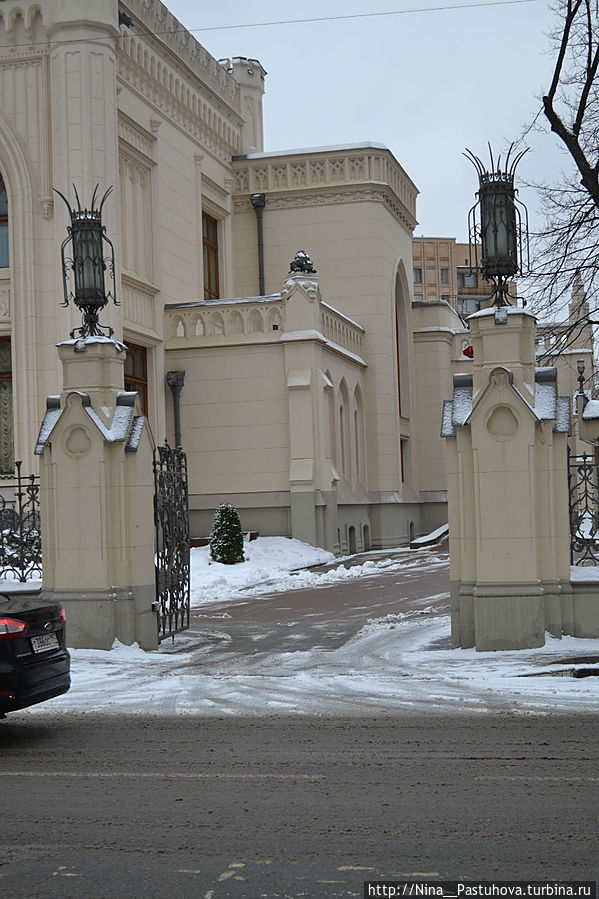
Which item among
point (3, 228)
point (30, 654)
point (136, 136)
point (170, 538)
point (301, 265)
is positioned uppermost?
point (136, 136)

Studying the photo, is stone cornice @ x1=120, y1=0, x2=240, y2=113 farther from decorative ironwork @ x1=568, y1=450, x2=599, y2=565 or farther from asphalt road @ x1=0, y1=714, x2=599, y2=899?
asphalt road @ x1=0, y1=714, x2=599, y2=899

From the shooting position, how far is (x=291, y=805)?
→ 685cm

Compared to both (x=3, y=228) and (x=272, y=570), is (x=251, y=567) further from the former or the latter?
(x=3, y=228)

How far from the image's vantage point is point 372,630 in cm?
1631

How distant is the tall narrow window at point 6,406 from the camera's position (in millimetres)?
26906

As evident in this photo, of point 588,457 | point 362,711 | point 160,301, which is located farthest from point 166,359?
point 362,711

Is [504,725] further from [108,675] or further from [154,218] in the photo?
[154,218]

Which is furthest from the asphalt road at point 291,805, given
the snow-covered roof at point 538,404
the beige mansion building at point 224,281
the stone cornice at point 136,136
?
the stone cornice at point 136,136

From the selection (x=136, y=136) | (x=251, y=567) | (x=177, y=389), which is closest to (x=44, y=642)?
(x=251, y=567)

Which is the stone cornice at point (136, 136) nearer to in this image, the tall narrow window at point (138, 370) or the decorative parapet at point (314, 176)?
the tall narrow window at point (138, 370)

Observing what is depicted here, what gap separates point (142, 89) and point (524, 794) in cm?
2596

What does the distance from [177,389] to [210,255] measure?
723cm

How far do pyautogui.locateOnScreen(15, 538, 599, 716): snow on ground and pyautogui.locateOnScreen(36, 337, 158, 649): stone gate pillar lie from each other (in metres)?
0.54

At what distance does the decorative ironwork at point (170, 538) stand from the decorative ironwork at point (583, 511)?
511 cm
